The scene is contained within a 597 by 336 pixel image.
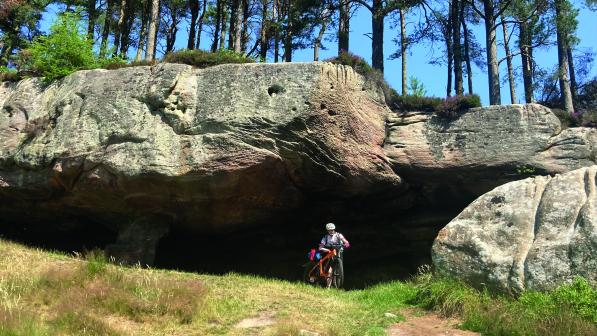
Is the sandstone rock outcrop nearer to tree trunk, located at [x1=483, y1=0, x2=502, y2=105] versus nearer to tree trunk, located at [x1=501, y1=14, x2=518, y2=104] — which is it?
tree trunk, located at [x1=483, y1=0, x2=502, y2=105]

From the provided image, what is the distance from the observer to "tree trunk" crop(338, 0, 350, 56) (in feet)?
75.1

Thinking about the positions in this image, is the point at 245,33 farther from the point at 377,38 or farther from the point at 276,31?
the point at 377,38

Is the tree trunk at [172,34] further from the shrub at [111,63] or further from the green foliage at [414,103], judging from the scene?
the green foliage at [414,103]

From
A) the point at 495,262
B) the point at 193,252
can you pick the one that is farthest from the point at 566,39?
the point at 193,252

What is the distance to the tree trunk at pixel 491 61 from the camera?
19.8 m

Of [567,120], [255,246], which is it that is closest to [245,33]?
[255,246]

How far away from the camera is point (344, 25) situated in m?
23.7

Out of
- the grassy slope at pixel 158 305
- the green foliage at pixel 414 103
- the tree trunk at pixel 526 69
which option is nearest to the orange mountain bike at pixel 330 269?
the grassy slope at pixel 158 305

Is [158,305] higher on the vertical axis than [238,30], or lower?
lower

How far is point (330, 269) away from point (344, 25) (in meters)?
12.5

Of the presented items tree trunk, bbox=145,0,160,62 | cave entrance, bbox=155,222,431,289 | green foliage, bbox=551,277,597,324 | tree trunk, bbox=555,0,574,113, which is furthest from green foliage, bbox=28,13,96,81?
tree trunk, bbox=555,0,574,113

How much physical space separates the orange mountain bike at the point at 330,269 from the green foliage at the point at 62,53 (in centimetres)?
965

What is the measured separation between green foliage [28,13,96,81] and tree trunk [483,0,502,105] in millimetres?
13135

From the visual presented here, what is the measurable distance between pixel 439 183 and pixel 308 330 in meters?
9.09
